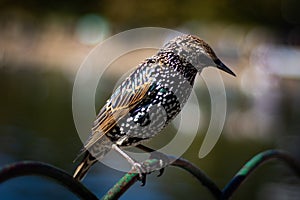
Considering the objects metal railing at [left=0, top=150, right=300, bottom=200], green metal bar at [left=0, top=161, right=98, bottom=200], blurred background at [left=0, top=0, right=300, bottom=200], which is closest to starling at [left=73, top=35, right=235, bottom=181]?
metal railing at [left=0, top=150, right=300, bottom=200]

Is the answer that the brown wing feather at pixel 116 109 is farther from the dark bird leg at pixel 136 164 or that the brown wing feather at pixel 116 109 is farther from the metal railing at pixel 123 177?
the metal railing at pixel 123 177

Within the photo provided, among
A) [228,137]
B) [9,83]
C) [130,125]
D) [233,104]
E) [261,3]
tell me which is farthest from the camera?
[261,3]

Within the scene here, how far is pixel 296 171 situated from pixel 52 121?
36.3ft

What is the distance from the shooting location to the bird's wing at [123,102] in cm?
278

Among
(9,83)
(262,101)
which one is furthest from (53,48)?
(262,101)

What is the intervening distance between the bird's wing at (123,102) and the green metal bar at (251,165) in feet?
1.52

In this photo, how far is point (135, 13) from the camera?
1009 inches

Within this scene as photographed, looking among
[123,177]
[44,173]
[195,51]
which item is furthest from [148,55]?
[44,173]

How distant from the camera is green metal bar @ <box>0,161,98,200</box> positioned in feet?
5.75

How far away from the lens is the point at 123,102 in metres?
2.87

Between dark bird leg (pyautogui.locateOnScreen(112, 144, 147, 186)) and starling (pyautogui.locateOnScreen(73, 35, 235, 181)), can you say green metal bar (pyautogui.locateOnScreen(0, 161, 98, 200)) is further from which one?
starling (pyautogui.locateOnScreen(73, 35, 235, 181))

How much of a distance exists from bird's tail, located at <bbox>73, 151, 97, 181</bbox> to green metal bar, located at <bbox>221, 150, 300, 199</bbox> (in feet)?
1.43

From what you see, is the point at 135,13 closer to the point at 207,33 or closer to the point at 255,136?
the point at 207,33

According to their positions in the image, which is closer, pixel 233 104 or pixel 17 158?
pixel 17 158
